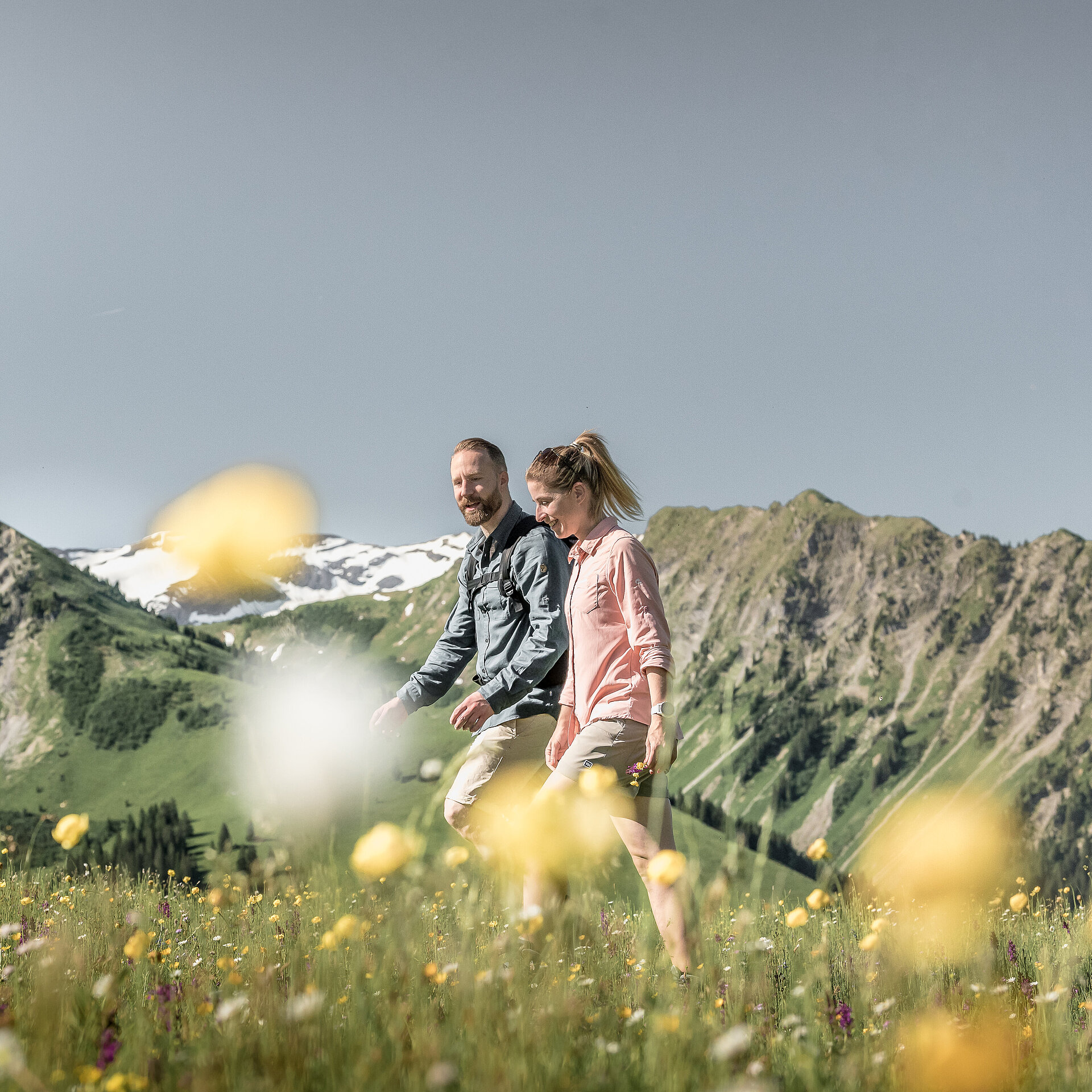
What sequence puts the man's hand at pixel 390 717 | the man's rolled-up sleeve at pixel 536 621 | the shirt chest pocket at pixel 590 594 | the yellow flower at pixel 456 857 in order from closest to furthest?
the yellow flower at pixel 456 857 → the shirt chest pocket at pixel 590 594 → the man's rolled-up sleeve at pixel 536 621 → the man's hand at pixel 390 717

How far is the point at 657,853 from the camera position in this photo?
191 inches

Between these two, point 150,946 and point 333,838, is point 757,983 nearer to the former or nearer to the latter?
point 333,838

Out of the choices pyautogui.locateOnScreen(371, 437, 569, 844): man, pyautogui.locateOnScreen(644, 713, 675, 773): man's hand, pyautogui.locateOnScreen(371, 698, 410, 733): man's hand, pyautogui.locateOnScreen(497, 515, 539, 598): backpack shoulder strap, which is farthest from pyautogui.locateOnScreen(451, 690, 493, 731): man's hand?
pyautogui.locateOnScreen(644, 713, 675, 773): man's hand

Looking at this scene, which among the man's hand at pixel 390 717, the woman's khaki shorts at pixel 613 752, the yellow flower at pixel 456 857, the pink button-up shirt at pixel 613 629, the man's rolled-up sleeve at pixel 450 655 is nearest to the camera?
the yellow flower at pixel 456 857

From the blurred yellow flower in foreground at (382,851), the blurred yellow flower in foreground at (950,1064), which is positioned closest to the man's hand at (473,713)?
the blurred yellow flower in foreground at (382,851)

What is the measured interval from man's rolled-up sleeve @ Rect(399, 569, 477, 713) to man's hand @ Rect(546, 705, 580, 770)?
102 cm

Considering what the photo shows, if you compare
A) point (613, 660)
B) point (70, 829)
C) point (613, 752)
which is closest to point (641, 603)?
point (613, 660)

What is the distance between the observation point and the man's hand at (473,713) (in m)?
5.49

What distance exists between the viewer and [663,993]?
3.55 meters

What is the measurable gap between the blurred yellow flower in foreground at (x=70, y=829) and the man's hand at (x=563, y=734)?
8.59 ft

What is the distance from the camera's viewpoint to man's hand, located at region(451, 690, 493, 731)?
549 cm

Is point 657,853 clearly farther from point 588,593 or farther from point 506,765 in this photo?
point 588,593

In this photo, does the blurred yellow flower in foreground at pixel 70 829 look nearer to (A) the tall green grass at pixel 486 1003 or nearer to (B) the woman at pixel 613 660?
(A) the tall green grass at pixel 486 1003

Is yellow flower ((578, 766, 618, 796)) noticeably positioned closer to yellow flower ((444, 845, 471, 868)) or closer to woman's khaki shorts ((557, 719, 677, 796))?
yellow flower ((444, 845, 471, 868))
